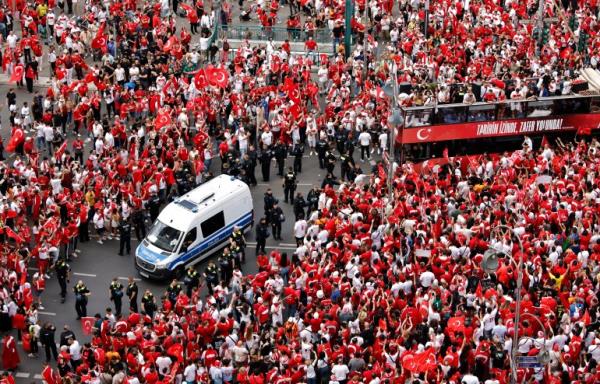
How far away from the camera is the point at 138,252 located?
33.9 m

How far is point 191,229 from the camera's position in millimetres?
33719

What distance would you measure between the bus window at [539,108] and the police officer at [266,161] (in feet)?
29.1

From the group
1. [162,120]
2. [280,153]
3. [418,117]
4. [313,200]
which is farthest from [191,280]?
[418,117]

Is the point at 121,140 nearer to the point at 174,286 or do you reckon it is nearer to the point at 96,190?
the point at 96,190

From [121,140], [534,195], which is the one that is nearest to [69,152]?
[121,140]

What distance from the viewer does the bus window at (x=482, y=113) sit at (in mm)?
38438

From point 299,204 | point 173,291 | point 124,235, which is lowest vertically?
point 173,291

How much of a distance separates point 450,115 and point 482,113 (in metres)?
1.17

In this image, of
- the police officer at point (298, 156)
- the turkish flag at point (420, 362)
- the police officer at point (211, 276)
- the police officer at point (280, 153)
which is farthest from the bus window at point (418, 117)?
the turkish flag at point (420, 362)

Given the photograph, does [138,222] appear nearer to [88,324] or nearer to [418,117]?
[88,324]

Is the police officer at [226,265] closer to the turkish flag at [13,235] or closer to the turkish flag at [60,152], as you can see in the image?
the turkish flag at [13,235]

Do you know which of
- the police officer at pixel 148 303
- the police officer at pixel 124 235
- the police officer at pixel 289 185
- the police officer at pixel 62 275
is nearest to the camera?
the police officer at pixel 148 303

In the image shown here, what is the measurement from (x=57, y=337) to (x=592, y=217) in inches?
605

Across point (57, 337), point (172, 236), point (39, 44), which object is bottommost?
point (57, 337)
